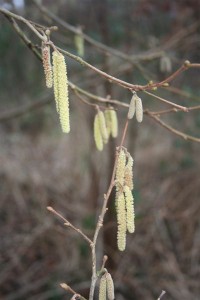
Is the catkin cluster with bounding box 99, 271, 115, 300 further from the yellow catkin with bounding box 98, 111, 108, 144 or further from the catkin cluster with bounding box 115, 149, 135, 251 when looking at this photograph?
the yellow catkin with bounding box 98, 111, 108, 144

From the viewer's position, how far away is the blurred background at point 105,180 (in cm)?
355

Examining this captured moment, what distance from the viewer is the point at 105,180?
4.11 meters

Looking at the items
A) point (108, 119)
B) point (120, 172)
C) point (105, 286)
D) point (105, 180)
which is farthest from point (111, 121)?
point (105, 180)

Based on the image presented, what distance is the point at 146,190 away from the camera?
4.60 m

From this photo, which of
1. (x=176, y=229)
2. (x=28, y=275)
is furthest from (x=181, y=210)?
(x=28, y=275)

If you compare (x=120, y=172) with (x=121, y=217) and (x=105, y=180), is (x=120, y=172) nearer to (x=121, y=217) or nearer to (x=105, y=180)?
(x=121, y=217)

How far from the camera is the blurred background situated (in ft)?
11.7

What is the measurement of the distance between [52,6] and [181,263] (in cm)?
244

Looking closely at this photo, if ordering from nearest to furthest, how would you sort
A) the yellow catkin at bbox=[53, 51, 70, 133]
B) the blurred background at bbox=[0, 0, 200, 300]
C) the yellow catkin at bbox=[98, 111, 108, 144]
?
1. the yellow catkin at bbox=[53, 51, 70, 133]
2. the yellow catkin at bbox=[98, 111, 108, 144]
3. the blurred background at bbox=[0, 0, 200, 300]

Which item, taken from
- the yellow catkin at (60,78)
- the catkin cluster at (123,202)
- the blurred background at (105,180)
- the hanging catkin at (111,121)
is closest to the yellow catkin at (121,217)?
the catkin cluster at (123,202)

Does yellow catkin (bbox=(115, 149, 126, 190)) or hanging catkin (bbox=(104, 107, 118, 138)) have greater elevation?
hanging catkin (bbox=(104, 107, 118, 138))

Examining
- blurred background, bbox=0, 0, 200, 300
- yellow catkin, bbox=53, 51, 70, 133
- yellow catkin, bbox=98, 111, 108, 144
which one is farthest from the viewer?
blurred background, bbox=0, 0, 200, 300

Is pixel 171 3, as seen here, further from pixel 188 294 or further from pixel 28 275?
pixel 28 275

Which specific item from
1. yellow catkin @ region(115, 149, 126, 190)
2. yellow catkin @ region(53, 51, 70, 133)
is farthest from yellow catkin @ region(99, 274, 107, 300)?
yellow catkin @ region(53, 51, 70, 133)
